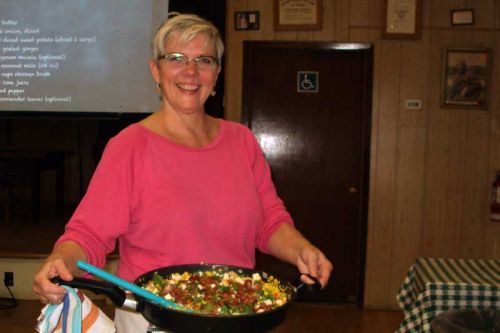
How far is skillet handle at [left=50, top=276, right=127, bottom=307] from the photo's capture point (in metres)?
0.93

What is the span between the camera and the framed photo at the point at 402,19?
398 centimetres

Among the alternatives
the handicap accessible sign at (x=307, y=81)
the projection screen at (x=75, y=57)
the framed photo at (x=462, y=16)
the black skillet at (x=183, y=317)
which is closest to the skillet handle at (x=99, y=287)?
the black skillet at (x=183, y=317)

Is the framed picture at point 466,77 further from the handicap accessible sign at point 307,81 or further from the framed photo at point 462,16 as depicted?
the handicap accessible sign at point 307,81

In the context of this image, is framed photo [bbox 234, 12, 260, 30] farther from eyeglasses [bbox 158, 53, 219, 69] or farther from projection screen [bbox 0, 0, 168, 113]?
eyeglasses [bbox 158, 53, 219, 69]

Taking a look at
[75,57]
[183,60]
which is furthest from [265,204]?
[75,57]

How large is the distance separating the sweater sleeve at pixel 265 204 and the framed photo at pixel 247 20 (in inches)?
111

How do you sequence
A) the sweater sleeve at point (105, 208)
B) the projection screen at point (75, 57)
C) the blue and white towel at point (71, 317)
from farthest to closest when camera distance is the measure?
the projection screen at point (75, 57), the sweater sleeve at point (105, 208), the blue and white towel at point (71, 317)

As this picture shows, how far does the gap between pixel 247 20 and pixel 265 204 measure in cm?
292

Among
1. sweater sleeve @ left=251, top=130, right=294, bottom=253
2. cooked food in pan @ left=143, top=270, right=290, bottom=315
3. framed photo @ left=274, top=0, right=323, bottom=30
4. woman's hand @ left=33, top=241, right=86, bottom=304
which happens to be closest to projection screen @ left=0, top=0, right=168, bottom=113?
framed photo @ left=274, top=0, right=323, bottom=30

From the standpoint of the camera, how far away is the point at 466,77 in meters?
4.03

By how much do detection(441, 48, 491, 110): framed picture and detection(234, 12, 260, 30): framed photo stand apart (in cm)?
144

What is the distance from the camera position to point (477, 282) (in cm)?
215

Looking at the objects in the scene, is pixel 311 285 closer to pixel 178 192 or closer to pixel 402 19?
pixel 178 192

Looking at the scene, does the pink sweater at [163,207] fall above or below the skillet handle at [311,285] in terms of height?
above
